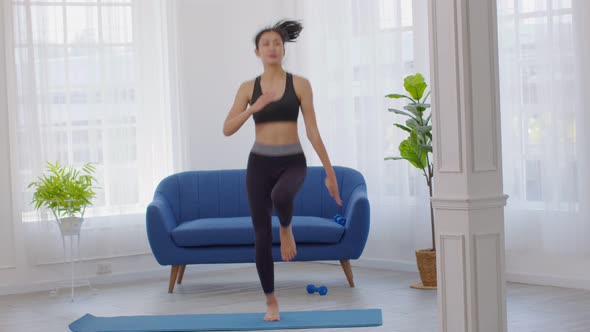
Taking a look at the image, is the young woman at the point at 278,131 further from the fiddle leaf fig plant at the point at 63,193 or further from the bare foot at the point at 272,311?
the fiddle leaf fig plant at the point at 63,193

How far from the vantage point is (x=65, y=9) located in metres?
7.55

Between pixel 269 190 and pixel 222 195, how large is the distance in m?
2.29

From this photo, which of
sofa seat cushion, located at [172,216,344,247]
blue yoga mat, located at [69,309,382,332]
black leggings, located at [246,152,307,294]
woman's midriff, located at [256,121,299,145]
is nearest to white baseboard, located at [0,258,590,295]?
sofa seat cushion, located at [172,216,344,247]

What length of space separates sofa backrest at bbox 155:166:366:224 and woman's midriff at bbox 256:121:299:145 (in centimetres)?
221

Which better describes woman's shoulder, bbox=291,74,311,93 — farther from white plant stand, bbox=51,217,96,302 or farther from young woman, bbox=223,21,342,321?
white plant stand, bbox=51,217,96,302

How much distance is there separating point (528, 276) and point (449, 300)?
261 cm

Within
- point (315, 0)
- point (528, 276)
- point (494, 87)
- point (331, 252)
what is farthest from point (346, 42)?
point (494, 87)

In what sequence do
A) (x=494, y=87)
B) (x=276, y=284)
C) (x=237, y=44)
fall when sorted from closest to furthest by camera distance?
(x=494, y=87) → (x=276, y=284) → (x=237, y=44)

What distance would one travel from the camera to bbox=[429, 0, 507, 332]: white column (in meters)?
4.21

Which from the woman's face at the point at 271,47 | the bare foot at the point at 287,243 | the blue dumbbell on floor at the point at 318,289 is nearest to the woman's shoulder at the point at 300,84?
the woman's face at the point at 271,47

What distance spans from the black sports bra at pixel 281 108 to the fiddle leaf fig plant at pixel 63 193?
7.31 ft

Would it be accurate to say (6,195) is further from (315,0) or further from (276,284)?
(315,0)

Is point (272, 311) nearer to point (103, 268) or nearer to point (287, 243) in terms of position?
point (287, 243)

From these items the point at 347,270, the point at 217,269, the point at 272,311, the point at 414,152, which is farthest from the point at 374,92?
the point at 272,311
